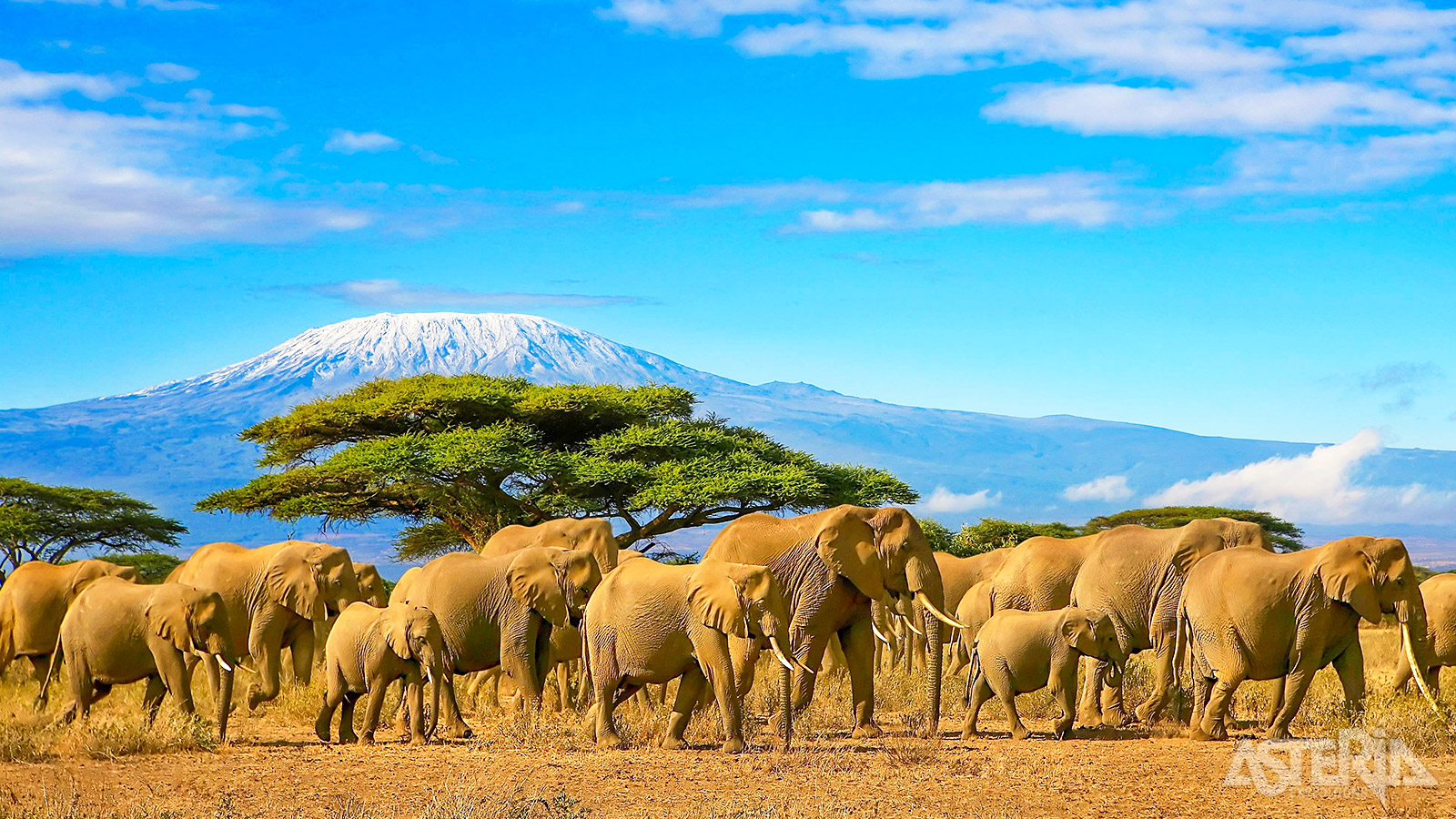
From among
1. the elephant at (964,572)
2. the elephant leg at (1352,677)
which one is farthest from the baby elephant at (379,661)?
the elephant at (964,572)

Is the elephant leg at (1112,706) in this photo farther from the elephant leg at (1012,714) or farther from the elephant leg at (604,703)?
the elephant leg at (604,703)

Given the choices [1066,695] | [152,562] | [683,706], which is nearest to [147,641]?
[683,706]

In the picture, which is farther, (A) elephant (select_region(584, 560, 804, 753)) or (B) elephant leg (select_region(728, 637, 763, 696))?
(B) elephant leg (select_region(728, 637, 763, 696))

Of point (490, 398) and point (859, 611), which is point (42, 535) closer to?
point (490, 398)

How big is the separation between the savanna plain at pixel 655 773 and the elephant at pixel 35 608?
2.82 meters

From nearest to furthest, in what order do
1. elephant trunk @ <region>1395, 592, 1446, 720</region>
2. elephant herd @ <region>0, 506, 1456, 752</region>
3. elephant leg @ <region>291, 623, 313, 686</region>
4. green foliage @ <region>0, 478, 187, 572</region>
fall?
elephant herd @ <region>0, 506, 1456, 752</region>, elephant trunk @ <region>1395, 592, 1446, 720</region>, elephant leg @ <region>291, 623, 313, 686</region>, green foliage @ <region>0, 478, 187, 572</region>

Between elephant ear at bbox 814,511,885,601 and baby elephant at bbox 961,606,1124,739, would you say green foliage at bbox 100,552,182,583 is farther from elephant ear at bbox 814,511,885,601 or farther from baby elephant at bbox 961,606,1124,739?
baby elephant at bbox 961,606,1124,739

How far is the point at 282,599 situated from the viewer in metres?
15.2

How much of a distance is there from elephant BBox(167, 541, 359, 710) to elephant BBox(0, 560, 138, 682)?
235 cm

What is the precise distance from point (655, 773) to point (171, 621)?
5.05 metres

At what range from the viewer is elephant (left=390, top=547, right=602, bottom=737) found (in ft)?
45.8

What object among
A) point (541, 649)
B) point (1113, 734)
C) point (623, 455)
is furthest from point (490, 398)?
point (1113, 734)

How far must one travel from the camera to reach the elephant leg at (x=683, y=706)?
41.0ft

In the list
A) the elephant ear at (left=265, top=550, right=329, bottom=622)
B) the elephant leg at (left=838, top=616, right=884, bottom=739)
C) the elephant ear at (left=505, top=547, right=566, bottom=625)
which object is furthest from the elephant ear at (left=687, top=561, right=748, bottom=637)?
the elephant ear at (left=265, top=550, right=329, bottom=622)
